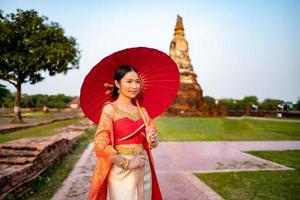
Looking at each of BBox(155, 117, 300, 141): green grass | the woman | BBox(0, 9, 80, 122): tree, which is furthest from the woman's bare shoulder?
BBox(0, 9, 80, 122): tree

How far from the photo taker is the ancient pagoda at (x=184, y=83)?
3597 cm

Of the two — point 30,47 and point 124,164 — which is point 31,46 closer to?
point 30,47

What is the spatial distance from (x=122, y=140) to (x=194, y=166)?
599 cm

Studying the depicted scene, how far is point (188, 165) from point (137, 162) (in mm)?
6037

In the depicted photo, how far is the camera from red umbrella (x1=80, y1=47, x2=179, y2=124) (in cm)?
288

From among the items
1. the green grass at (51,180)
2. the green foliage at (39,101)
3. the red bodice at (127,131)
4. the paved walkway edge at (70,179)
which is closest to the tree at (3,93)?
the green grass at (51,180)

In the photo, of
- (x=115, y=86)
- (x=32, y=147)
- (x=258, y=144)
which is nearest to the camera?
(x=115, y=86)

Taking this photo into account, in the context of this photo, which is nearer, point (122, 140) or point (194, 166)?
point (122, 140)

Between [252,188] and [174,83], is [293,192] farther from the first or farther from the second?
[174,83]

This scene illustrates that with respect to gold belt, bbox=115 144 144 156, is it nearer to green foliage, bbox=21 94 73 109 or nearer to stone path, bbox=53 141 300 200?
stone path, bbox=53 141 300 200

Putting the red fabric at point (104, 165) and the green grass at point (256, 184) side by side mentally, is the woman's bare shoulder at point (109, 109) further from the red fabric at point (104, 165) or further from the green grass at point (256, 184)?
the green grass at point (256, 184)

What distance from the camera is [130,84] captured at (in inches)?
113

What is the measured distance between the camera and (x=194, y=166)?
8477 mm

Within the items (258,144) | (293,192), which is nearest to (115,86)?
(293,192)
